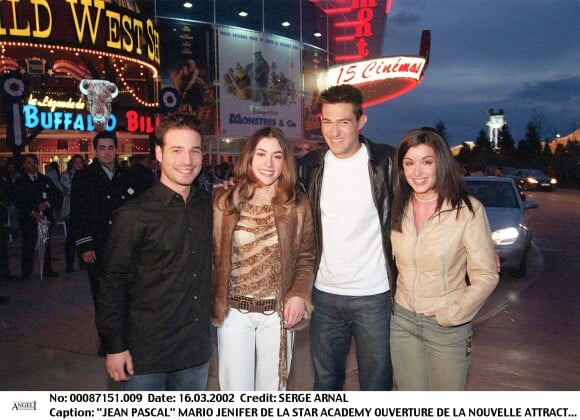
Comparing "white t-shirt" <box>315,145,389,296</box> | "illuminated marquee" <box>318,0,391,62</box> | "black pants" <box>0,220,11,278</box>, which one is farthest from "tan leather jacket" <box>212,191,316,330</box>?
"illuminated marquee" <box>318,0,391,62</box>

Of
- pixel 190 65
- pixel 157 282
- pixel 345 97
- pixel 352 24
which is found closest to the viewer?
pixel 157 282

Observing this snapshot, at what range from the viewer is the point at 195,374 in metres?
2.91

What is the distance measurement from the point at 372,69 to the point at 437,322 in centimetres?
2495

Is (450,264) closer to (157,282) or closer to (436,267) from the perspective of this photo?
(436,267)

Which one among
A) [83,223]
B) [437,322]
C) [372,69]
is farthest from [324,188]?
[372,69]

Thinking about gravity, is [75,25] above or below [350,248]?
above

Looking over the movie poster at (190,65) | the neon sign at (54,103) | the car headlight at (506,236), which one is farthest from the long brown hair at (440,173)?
the movie poster at (190,65)

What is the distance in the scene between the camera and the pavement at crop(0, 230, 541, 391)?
4.67 meters

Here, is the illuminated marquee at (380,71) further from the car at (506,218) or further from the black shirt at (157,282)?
the black shirt at (157,282)

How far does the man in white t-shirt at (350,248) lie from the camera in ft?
10.6

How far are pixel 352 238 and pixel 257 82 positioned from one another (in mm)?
25267

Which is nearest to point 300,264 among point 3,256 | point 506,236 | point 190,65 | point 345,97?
point 345,97

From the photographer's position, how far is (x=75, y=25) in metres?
13.4

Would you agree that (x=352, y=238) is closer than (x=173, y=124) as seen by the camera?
No
